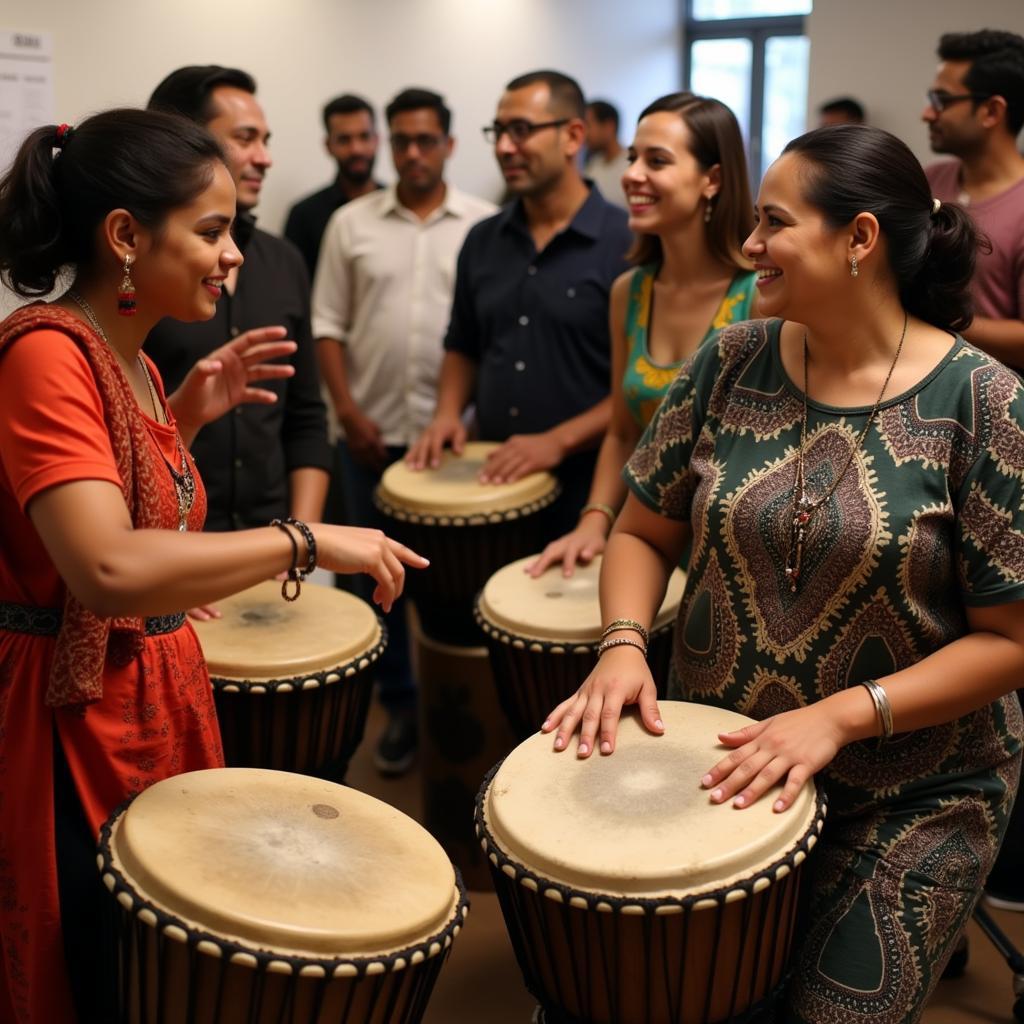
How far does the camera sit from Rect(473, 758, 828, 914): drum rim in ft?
4.65

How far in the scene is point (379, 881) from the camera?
144 cm

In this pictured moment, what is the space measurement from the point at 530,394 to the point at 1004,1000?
68.2 inches

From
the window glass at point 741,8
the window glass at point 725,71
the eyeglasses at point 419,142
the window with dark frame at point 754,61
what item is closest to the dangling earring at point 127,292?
the eyeglasses at point 419,142

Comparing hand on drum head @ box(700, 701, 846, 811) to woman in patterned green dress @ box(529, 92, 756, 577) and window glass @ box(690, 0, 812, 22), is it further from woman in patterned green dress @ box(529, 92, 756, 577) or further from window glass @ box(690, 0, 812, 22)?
window glass @ box(690, 0, 812, 22)

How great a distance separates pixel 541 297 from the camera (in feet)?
10.5

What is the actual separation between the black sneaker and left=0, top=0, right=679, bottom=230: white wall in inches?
78.3

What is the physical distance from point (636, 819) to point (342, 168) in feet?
13.1

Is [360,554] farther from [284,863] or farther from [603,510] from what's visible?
[603,510]

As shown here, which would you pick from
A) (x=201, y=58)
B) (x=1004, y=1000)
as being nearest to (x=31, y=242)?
(x=1004, y=1000)

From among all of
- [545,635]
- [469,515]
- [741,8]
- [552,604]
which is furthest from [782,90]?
[545,635]

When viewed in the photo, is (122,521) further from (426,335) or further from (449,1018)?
(426,335)

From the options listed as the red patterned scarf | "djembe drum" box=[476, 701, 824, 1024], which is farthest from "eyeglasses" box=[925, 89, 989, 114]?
the red patterned scarf

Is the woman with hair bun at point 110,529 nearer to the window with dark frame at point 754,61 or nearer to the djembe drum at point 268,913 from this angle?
the djembe drum at point 268,913

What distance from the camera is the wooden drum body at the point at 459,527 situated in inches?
111
